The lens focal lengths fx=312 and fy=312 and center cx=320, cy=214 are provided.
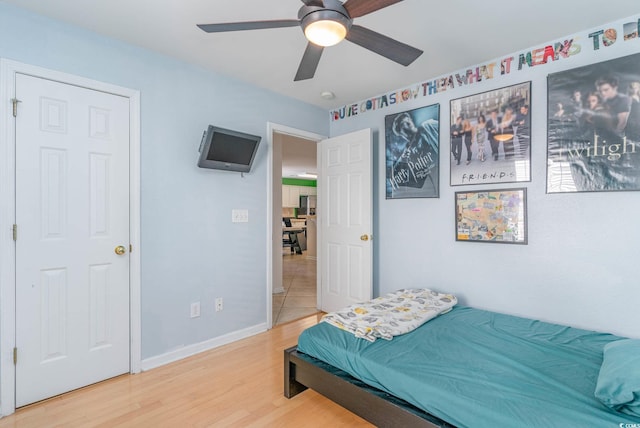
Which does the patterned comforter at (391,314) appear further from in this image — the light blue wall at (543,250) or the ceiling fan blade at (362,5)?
the ceiling fan blade at (362,5)

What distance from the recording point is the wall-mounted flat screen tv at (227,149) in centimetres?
265

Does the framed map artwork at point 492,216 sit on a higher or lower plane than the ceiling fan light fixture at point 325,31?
lower

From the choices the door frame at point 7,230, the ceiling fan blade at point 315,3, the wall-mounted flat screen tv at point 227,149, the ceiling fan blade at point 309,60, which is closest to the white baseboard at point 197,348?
the door frame at point 7,230

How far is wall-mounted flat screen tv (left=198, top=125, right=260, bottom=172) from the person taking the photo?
2.65 metres

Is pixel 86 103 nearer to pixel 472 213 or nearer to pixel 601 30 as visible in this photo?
pixel 472 213

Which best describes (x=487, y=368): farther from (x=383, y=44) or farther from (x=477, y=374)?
(x=383, y=44)

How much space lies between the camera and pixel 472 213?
278 cm

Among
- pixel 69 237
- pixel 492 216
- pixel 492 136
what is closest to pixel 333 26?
pixel 492 136

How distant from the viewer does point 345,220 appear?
3.61m

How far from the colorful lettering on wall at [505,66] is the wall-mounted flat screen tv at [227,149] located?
1509 millimetres

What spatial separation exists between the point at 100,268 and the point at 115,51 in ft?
5.31

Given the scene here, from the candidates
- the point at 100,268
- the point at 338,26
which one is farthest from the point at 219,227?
the point at 338,26

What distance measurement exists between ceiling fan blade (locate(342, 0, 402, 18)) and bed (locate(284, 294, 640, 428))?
5.88 feet

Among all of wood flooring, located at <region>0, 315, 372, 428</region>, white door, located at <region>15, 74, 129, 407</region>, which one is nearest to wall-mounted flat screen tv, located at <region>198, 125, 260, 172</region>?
white door, located at <region>15, 74, 129, 407</region>
